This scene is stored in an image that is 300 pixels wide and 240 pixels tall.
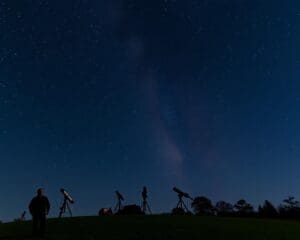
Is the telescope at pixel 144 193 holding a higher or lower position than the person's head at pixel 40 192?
higher

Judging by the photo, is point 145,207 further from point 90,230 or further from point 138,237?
point 138,237

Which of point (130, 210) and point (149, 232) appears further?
point (130, 210)

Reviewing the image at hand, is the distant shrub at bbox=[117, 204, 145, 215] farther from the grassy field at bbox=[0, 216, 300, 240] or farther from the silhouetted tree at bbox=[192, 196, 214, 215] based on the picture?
the silhouetted tree at bbox=[192, 196, 214, 215]

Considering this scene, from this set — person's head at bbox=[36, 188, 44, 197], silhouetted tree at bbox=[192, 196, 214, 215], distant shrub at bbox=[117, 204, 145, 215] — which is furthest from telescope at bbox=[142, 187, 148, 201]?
silhouetted tree at bbox=[192, 196, 214, 215]

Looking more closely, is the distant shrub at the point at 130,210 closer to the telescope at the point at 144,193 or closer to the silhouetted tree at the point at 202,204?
the telescope at the point at 144,193

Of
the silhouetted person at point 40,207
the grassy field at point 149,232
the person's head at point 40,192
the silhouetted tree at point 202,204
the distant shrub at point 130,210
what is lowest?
the grassy field at point 149,232

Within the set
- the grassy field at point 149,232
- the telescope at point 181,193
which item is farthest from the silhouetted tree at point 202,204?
the grassy field at point 149,232

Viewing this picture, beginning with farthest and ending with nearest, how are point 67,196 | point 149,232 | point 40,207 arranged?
point 67,196, point 149,232, point 40,207

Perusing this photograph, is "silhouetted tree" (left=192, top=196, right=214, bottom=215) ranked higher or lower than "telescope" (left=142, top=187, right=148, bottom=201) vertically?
higher

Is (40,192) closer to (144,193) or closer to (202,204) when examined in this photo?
(144,193)

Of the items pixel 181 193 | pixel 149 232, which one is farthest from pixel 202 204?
pixel 149 232

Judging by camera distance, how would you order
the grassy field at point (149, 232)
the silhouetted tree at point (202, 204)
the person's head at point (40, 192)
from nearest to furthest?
the person's head at point (40, 192), the grassy field at point (149, 232), the silhouetted tree at point (202, 204)

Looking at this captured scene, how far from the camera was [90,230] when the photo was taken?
18906 mm

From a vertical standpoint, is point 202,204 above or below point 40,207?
above
